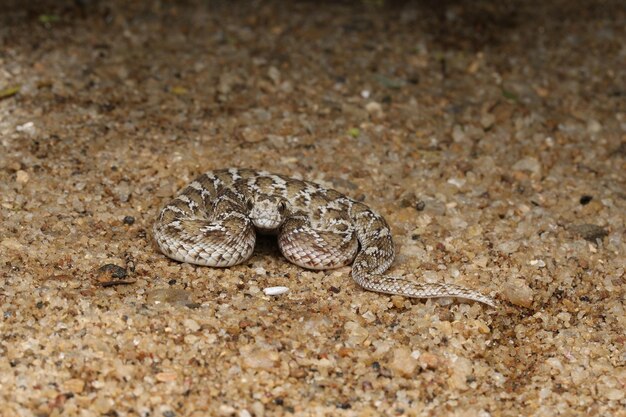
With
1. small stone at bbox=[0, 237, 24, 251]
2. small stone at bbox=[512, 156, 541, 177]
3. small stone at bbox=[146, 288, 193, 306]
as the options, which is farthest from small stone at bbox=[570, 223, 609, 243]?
small stone at bbox=[0, 237, 24, 251]

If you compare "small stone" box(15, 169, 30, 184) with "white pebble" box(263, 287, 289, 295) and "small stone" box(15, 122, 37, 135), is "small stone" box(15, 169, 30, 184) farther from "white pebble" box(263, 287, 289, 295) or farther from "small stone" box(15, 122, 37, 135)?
"white pebble" box(263, 287, 289, 295)

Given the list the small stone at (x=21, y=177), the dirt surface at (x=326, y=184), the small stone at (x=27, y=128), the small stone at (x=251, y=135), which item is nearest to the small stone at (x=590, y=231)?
the dirt surface at (x=326, y=184)

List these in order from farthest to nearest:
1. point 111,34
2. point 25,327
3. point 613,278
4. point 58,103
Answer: point 111,34 → point 58,103 → point 613,278 → point 25,327

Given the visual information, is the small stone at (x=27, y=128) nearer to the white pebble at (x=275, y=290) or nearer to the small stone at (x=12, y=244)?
the small stone at (x=12, y=244)

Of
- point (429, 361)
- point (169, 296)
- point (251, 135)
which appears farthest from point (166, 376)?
point (251, 135)

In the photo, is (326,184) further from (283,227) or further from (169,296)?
(169,296)

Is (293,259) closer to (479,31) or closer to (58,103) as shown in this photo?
(58,103)

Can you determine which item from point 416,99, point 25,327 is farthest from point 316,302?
point 416,99
